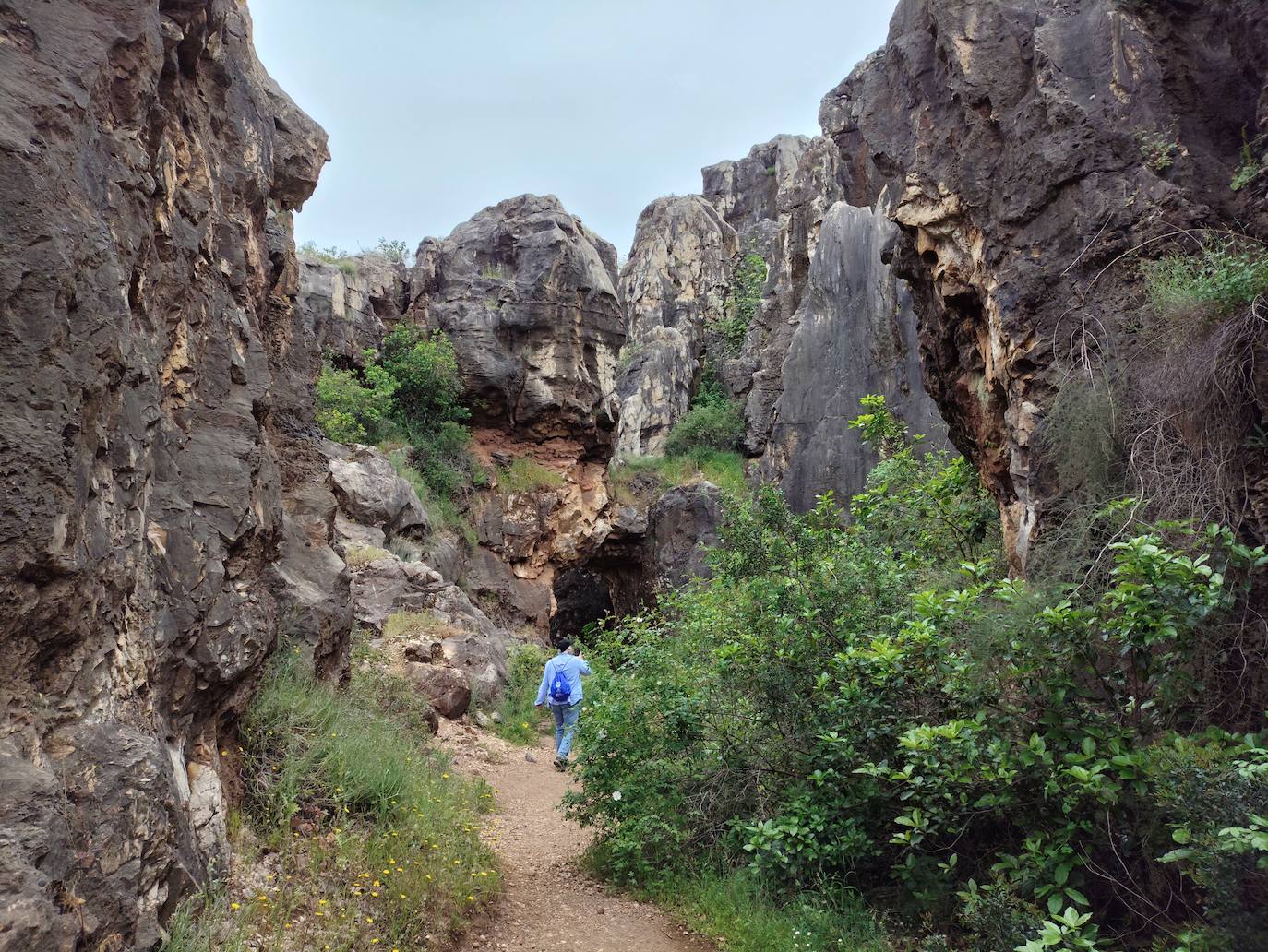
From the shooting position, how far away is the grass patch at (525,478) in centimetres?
2189

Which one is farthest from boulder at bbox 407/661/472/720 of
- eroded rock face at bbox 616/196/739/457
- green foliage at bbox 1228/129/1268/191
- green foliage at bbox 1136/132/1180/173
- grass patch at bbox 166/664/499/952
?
eroded rock face at bbox 616/196/739/457

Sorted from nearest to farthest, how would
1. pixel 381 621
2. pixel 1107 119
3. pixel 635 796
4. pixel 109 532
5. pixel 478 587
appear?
pixel 109 532, pixel 1107 119, pixel 635 796, pixel 381 621, pixel 478 587

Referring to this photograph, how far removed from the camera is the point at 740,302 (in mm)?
34250

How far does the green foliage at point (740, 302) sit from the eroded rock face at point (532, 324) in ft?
38.3

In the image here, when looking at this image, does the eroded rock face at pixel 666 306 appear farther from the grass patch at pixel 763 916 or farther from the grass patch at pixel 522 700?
the grass patch at pixel 763 916

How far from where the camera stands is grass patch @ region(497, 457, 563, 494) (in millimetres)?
21891

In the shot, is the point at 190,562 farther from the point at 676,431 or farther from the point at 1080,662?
the point at 676,431

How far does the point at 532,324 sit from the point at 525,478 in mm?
4036

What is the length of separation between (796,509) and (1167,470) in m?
17.3

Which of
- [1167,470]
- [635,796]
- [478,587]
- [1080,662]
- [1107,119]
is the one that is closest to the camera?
[1080,662]

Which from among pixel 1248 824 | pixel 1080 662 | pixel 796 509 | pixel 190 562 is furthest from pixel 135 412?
pixel 796 509

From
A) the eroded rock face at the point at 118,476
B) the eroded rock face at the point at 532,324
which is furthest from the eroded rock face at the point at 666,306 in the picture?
the eroded rock face at the point at 118,476

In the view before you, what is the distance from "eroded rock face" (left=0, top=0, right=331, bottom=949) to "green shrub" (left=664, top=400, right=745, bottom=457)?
23.3 meters

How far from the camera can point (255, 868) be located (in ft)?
14.9
